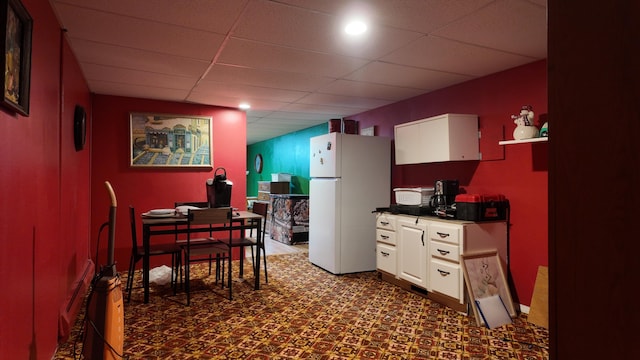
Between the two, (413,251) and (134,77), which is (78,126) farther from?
(413,251)

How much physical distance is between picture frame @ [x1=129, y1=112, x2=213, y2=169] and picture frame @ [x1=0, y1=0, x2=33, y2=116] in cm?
331

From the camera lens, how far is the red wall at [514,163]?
10.7 feet

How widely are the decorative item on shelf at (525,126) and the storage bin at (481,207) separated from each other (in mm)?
615

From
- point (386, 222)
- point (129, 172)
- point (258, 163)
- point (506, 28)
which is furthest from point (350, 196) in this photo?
point (258, 163)

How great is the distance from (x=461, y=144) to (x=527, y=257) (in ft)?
4.09

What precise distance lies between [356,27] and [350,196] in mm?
2514

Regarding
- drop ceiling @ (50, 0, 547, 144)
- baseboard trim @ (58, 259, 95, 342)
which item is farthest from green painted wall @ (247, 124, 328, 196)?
baseboard trim @ (58, 259, 95, 342)

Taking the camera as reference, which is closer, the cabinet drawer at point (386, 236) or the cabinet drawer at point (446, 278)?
the cabinet drawer at point (446, 278)

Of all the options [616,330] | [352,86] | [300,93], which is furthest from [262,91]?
[616,330]

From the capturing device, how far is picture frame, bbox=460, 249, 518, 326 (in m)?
3.24

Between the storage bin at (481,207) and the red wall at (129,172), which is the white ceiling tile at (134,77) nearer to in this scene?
the red wall at (129,172)

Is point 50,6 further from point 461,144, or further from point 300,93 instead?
point 461,144

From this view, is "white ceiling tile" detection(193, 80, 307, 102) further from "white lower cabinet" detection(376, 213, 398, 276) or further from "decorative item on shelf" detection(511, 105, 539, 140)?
"decorative item on shelf" detection(511, 105, 539, 140)

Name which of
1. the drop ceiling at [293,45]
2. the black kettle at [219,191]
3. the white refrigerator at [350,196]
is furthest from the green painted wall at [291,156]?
the black kettle at [219,191]
